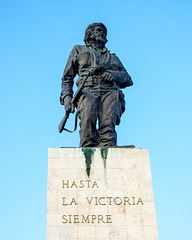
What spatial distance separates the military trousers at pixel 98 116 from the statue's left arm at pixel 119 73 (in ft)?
1.63

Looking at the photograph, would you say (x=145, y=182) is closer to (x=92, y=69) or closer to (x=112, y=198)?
(x=112, y=198)

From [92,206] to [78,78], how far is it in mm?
4470

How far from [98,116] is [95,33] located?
303 cm

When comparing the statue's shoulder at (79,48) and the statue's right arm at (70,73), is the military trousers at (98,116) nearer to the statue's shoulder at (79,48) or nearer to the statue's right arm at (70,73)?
the statue's right arm at (70,73)

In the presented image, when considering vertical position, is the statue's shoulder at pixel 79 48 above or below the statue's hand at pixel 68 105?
above

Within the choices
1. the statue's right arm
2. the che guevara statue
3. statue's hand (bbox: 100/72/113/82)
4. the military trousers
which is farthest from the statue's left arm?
the statue's right arm

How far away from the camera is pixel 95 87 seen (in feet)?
40.7

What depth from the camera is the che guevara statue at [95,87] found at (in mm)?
11836

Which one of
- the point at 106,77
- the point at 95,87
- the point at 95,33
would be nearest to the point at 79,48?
the point at 95,33

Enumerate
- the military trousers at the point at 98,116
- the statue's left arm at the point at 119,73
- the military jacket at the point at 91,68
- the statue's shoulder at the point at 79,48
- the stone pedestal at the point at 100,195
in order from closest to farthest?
the stone pedestal at the point at 100,195, the military trousers at the point at 98,116, the military jacket at the point at 91,68, the statue's left arm at the point at 119,73, the statue's shoulder at the point at 79,48

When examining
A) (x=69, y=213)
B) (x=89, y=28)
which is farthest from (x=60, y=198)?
(x=89, y=28)

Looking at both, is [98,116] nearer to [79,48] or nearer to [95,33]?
[79,48]

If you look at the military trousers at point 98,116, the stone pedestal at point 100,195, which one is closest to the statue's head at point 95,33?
the military trousers at point 98,116

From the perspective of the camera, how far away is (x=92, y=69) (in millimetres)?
12578
